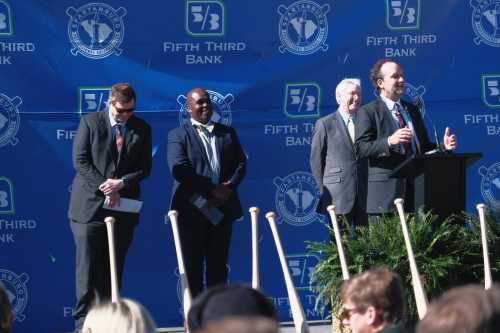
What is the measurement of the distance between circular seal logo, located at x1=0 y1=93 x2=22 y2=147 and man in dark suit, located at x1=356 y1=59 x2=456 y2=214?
2.65 m

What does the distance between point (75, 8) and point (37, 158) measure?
1159 mm

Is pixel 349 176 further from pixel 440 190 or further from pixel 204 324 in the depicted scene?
pixel 204 324

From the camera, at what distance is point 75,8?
7.79 meters

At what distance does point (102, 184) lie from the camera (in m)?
6.74

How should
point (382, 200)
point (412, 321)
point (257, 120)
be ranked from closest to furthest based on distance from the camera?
1. point (412, 321)
2. point (382, 200)
3. point (257, 120)

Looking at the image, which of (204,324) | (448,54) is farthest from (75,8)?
(204,324)

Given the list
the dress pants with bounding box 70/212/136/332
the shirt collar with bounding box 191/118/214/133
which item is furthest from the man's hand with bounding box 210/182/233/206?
the dress pants with bounding box 70/212/136/332

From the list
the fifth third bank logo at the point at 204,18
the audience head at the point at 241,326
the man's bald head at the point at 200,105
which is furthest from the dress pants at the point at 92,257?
the audience head at the point at 241,326

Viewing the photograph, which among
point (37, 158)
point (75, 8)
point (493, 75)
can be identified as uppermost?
point (75, 8)

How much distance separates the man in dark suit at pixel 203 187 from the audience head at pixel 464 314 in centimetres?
472

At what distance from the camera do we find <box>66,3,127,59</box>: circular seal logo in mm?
7781

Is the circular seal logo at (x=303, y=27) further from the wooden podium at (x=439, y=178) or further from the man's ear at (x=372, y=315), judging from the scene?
the man's ear at (x=372, y=315)

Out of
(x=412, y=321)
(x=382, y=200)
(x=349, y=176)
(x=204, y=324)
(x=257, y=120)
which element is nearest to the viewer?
(x=204, y=324)

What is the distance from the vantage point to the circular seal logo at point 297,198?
8125mm
